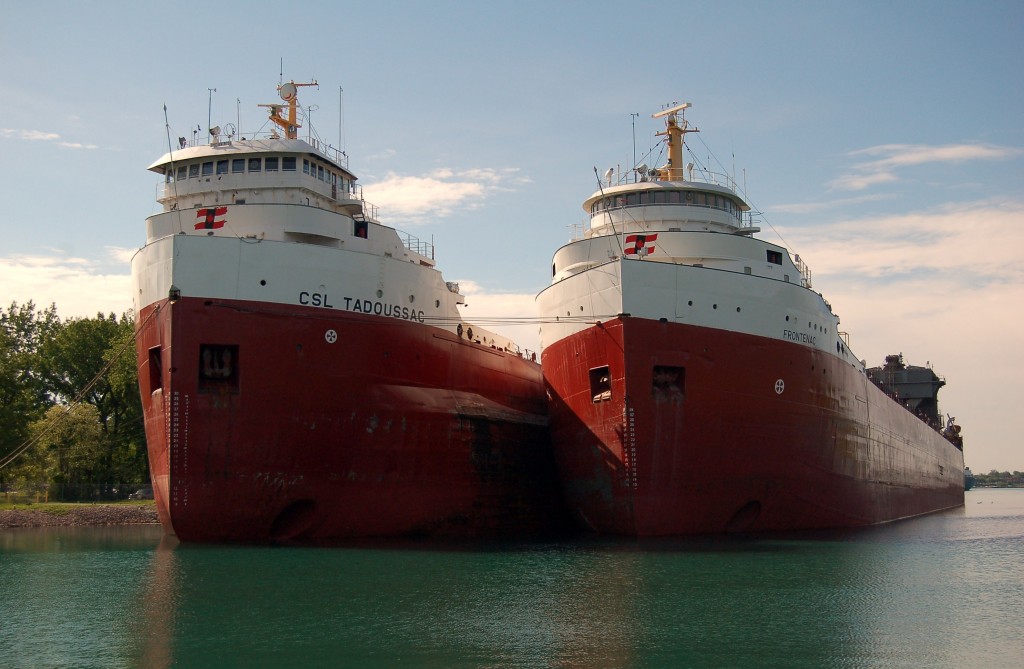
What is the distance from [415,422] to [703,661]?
40.4 ft

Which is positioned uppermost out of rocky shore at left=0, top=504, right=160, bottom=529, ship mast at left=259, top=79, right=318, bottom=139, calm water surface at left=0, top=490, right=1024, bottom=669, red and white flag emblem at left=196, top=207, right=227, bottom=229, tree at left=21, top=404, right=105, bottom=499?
ship mast at left=259, top=79, right=318, bottom=139

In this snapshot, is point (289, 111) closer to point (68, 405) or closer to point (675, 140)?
point (675, 140)

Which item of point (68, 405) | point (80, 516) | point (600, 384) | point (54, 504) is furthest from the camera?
point (68, 405)

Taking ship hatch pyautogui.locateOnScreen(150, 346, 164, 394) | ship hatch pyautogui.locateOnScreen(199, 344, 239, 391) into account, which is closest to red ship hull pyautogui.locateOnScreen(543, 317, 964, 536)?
ship hatch pyautogui.locateOnScreen(199, 344, 239, 391)

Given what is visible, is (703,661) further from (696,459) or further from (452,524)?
(452,524)

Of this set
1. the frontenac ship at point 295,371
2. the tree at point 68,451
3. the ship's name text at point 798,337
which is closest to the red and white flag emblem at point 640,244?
the ship's name text at point 798,337

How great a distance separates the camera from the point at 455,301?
2908cm

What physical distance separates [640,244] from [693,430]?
5319 mm

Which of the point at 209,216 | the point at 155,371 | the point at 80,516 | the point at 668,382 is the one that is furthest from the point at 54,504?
the point at 668,382

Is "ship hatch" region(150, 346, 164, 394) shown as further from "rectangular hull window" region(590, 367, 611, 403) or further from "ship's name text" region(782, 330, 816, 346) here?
"ship's name text" region(782, 330, 816, 346)

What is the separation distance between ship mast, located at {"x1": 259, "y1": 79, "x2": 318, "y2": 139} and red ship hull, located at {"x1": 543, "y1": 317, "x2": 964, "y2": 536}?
1007 cm

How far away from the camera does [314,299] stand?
2275 cm

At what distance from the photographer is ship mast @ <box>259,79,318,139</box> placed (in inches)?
1148

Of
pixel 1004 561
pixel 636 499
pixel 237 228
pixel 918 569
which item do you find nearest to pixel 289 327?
pixel 237 228
